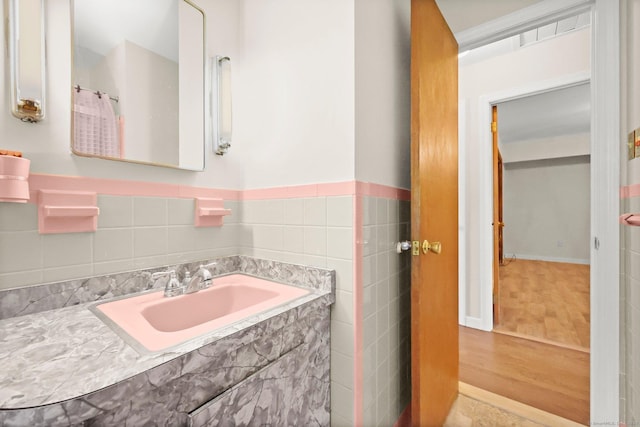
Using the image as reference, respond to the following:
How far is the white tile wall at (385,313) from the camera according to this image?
105 centimetres

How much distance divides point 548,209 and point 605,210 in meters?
5.71

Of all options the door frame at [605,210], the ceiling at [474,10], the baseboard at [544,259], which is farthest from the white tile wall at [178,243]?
the baseboard at [544,259]

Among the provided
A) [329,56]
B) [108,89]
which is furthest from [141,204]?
[329,56]

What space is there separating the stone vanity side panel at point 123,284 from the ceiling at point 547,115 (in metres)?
3.10

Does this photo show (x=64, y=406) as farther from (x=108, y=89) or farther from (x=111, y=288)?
(x=108, y=89)

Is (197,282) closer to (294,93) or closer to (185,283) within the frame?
(185,283)

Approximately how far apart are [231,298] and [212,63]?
3.69ft

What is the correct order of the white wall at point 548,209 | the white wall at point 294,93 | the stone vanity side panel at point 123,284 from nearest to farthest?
the stone vanity side panel at point 123,284 < the white wall at point 294,93 < the white wall at point 548,209

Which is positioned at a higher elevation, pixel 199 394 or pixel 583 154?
pixel 583 154

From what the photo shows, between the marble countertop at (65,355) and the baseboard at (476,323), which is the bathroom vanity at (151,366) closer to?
the marble countertop at (65,355)

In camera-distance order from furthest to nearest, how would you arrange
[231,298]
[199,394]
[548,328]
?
1. [548,328]
2. [231,298]
3. [199,394]

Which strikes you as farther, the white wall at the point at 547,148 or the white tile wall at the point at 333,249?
the white wall at the point at 547,148

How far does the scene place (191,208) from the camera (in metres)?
1.17

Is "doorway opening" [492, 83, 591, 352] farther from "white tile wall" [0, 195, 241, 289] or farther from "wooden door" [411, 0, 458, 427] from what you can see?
"white tile wall" [0, 195, 241, 289]
